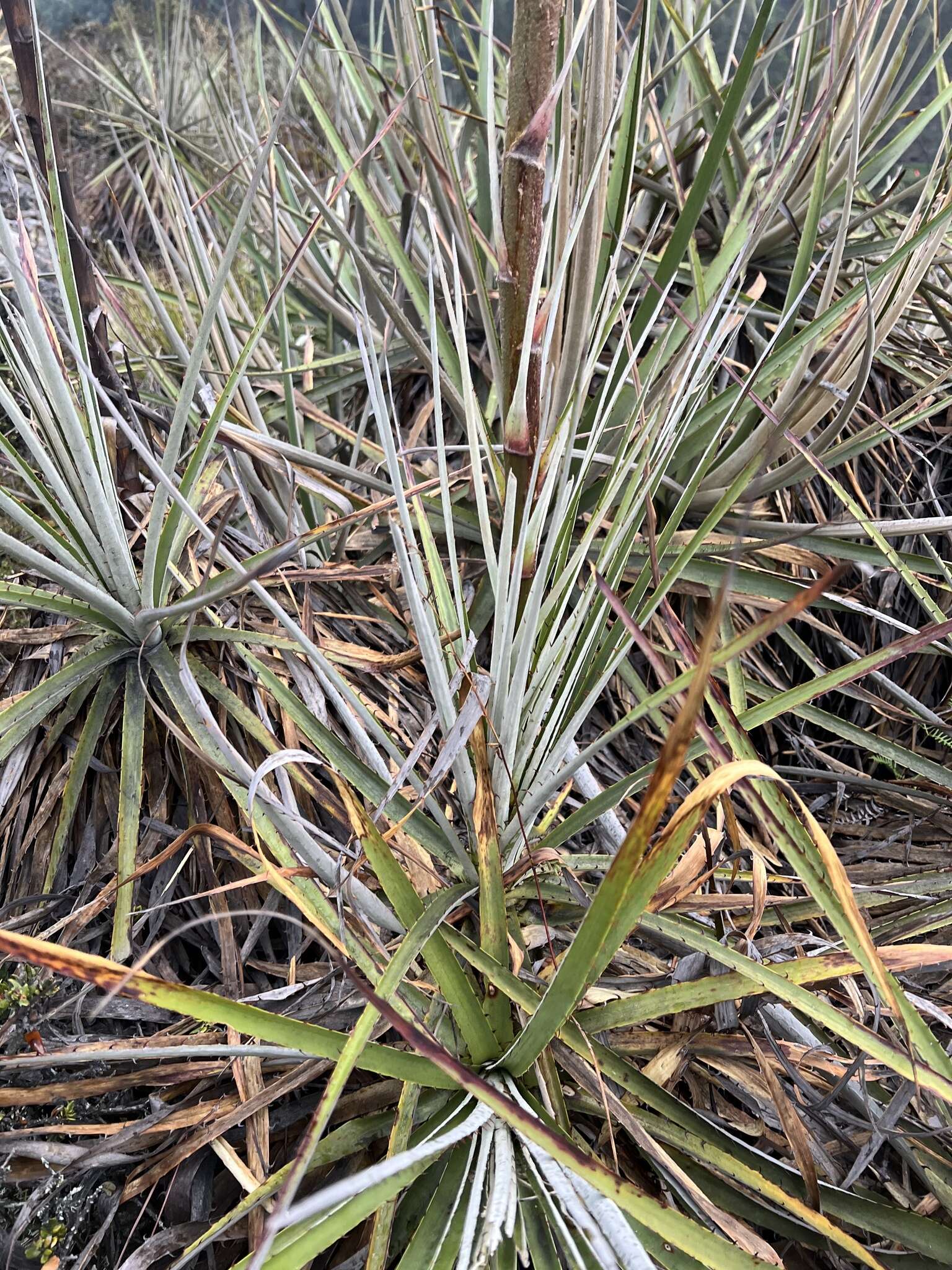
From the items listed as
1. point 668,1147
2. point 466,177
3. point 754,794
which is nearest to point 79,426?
point 754,794

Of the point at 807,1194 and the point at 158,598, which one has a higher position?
the point at 158,598

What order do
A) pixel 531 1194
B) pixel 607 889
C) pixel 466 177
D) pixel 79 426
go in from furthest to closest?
pixel 466 177 → pixel 79 426 → pixel 531 1194 → pixel 607 889

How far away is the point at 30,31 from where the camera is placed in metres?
0.68

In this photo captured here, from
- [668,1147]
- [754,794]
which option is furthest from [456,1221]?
[754,794]

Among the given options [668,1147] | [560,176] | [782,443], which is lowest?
[668,1147]

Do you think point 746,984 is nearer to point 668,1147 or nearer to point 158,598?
point 668,1147

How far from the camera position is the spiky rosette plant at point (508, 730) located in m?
0.48

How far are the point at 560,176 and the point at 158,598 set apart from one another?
0.50 meters

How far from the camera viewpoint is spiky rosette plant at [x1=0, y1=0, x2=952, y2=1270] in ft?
1.56

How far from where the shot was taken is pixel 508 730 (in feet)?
2.11

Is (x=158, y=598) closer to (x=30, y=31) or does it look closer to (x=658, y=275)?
(x=30, y=31)

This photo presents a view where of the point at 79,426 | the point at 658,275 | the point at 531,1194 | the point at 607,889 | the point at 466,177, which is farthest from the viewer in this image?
the point at 466,177

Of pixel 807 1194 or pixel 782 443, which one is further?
pixel 782 443

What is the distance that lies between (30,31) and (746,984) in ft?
2.90
